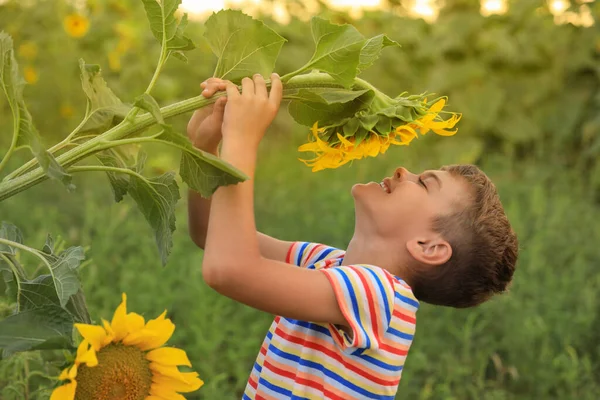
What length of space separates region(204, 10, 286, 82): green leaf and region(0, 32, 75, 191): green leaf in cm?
28

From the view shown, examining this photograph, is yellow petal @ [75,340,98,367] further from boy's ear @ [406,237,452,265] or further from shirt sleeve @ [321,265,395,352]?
boy's ear @ [406,237,452,265]

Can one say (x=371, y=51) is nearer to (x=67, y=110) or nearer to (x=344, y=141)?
(x=344, y=141)

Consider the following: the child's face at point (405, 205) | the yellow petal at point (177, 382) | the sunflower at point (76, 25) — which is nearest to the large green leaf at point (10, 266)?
the yellow petal at point (177, 382)

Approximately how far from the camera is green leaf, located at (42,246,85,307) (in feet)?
3.82

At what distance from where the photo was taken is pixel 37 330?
3.75 ft

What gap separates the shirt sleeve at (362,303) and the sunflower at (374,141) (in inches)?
7.1

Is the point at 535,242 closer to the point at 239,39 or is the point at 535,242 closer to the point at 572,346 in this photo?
the point at 572,346

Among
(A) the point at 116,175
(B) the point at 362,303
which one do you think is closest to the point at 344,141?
(B) the point at 362,303

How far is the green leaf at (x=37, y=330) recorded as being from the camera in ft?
3.61

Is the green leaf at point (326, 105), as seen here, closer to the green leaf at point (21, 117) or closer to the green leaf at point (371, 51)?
the green leaf at point (371, 51)

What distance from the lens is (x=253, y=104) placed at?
1.22m

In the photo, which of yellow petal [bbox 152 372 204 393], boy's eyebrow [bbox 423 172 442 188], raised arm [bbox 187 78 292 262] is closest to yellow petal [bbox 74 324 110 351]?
yellow petal [bbox 152 372 204 393]

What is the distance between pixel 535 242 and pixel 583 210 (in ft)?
2.49

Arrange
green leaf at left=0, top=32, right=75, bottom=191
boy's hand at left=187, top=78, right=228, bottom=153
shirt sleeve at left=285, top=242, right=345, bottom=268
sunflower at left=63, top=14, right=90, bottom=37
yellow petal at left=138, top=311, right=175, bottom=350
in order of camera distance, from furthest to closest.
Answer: sunflower at left=63, top=14, right=90, bottom=37 → shirt sleeve at left=285, top=242, right=345, bottom=268 → boy's hand at left=187, top=78, right=228, bottom=153 → yellow petal at left=138, top=311, right=175, bottom=350 → green leaf at left=0, top=32, right=75, bottom=191
